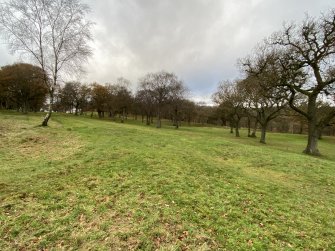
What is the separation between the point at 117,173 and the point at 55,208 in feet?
9.23

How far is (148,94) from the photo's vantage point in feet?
150

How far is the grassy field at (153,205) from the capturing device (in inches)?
182

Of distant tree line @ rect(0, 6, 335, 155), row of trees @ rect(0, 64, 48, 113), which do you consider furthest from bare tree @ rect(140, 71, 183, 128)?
row of trees @ rect(0, 64, 48, 113)

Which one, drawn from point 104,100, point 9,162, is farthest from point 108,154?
point 104,100

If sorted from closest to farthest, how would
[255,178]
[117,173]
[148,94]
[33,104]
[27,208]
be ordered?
1. [27,208]
2. [117,173]
3. [255,178]
4. [148,94]
5. [33,104]

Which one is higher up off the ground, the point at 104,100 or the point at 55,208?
the point at 104,100

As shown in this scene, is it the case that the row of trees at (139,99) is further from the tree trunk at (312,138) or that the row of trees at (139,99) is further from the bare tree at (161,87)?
the tree trunk at (312,138)

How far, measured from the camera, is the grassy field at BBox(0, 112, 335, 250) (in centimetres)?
462

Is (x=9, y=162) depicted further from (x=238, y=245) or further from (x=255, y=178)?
(x=255, y=178)

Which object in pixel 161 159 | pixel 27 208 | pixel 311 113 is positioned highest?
pixel 311 113

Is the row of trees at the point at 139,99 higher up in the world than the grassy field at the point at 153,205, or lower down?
higher up

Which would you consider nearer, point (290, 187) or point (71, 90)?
point (290, 187)

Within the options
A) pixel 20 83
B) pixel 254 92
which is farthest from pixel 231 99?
pixel 20 83

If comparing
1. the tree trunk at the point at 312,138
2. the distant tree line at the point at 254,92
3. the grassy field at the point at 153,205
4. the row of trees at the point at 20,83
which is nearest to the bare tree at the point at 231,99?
the distant tree line at the point at 254,92
